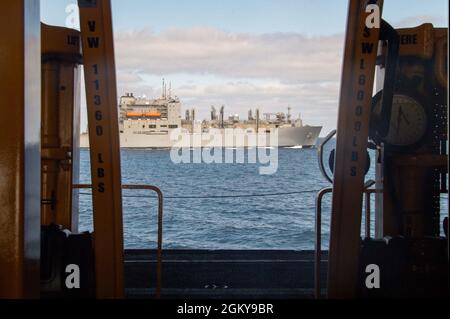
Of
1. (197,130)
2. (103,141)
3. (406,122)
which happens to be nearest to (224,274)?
(406,122)

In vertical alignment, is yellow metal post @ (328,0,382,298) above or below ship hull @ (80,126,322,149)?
below

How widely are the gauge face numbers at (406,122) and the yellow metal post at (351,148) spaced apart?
77 centimetres

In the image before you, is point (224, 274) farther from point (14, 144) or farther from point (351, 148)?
point (14, 144)

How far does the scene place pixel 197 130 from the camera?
6575cm

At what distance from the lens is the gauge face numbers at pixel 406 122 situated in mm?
3338

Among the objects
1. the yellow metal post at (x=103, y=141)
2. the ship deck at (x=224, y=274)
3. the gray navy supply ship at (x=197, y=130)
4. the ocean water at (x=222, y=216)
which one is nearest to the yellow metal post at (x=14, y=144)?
the yellow metal post at (x=103, y=141)

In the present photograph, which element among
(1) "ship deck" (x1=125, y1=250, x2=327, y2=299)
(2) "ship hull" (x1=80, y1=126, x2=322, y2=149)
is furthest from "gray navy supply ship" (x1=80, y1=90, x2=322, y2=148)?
(1) "ship deck" (x1=125, y1=250, x2=327, y2=299)

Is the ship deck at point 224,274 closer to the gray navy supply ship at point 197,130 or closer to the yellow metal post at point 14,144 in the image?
the yellow metal post at point 14,144

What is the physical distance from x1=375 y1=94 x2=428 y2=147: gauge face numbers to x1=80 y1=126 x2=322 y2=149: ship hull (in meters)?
55.3

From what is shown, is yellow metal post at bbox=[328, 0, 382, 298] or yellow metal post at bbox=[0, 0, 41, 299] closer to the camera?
yellow metal post at bbox=[0, 0, 41, 299]

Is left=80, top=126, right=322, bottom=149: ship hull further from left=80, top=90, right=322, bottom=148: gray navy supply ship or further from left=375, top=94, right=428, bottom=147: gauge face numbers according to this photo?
left=375, top=94, right=428, bottom=147: gauge face numbers

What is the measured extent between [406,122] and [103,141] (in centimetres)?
200

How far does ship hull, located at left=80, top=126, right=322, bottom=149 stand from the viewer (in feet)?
194

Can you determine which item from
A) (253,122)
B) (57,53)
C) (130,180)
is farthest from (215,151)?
(57,53)
